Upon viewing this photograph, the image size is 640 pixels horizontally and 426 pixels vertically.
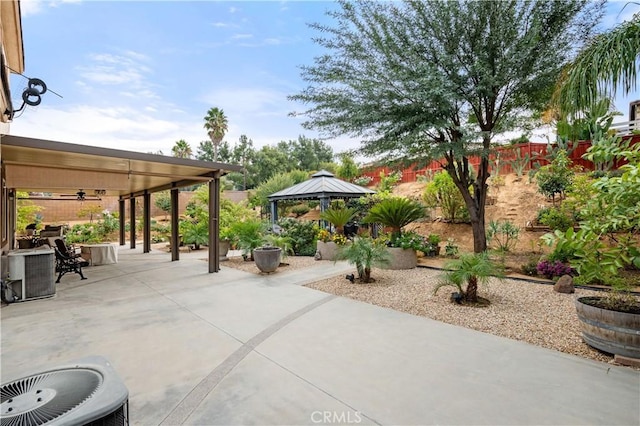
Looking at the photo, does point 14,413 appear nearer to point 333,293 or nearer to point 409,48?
point 333,293

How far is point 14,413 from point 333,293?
5004mm

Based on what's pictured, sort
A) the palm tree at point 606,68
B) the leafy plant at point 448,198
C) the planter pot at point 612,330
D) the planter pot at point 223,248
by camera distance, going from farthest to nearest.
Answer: the leafy plant at point 448,198
the planter pot at point 223,248
the palm tree at point 606,68
the planter pot at point 612,330

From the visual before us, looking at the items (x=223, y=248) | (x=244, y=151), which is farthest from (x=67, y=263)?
(x=244, y=151)

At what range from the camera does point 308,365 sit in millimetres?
3072

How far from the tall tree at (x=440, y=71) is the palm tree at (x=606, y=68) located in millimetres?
2596

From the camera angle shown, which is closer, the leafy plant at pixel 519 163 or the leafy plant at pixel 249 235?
the leafy plant at pixel 249 235

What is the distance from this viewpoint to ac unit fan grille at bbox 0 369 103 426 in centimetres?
109

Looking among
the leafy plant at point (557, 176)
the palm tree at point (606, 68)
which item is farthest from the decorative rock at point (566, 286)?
the leafy plant at point (557, 176)

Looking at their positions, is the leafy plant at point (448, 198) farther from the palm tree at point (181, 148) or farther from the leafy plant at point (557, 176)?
the palm tree at point (181, 148)

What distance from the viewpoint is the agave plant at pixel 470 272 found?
4.70 metres

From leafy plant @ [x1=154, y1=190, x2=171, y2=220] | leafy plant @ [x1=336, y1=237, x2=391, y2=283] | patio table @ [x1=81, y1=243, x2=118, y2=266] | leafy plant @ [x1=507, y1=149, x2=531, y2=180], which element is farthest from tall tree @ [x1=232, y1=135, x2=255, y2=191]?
leafy plant @ [x1=336, y1=237, x2=391, y2=283]

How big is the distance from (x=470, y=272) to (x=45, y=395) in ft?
15.9

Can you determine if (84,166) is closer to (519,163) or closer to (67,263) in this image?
(67,263)

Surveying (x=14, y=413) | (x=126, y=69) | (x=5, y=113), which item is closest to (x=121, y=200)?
(x=126, y=69)
